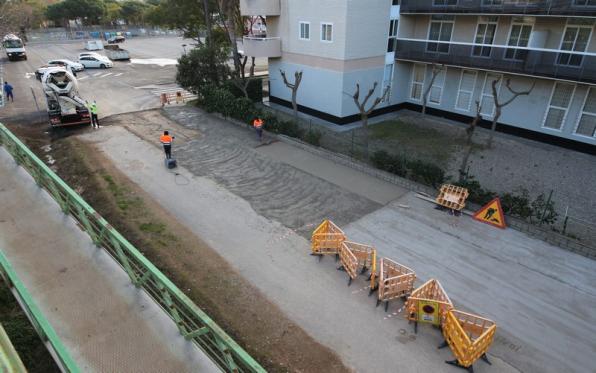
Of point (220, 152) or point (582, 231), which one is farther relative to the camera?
point (220, 152)

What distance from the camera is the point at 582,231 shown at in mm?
12180

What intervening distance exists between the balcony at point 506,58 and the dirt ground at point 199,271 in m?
17.0

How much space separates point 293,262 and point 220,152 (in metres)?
9.39

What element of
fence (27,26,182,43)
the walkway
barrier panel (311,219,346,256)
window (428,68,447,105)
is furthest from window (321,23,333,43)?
fence (27,26,182,43)

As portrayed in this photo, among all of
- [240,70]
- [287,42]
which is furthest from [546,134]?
[240,70]

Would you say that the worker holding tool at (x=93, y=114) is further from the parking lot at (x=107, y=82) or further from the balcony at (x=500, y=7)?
the balcony at (x=500, y=7)

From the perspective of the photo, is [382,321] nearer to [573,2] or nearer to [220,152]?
[220,152]

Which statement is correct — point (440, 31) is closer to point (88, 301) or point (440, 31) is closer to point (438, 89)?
point (438, 89)

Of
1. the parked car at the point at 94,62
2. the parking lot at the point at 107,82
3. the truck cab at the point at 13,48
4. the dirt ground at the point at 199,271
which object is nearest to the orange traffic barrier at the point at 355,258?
the dirt ground at the point at 199,271

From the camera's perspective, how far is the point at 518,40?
19.2 m

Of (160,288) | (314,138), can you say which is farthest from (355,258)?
(314,138)

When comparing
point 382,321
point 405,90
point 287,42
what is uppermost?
point 287,42

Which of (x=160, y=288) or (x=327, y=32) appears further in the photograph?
(x=327, y=32)

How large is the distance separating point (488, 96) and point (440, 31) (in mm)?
4887
